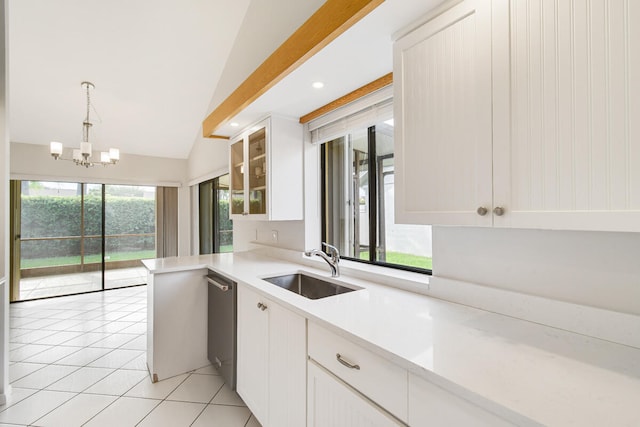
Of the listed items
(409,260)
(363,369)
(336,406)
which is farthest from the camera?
(409,260)

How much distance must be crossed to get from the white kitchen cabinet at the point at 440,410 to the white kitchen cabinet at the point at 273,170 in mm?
1714

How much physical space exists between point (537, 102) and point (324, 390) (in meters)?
1.23

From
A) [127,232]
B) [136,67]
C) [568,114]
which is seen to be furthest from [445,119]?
[127,232]

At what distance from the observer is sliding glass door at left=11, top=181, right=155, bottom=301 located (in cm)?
429

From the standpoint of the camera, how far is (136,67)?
131 inches

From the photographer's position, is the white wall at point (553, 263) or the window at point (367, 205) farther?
the window at point (367, 205)

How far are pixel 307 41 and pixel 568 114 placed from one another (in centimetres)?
113

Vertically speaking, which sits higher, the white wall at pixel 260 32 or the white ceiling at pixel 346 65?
the white wall at pixel 260 32

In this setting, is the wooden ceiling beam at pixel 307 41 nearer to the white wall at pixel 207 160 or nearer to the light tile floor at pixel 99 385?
the white wall at pixel 207 160

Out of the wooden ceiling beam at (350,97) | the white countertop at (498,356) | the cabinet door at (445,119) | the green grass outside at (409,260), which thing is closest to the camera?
the white countertop at (498,356)

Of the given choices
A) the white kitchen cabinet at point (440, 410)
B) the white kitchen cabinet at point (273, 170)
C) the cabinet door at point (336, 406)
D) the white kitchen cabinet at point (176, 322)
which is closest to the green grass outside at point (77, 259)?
the white kitchen cabinet at point (176, 322)

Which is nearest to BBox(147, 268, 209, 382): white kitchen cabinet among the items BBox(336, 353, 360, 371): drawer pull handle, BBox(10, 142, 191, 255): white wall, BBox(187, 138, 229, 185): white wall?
BBox(336, 353, 360, 371): drawer pull handle

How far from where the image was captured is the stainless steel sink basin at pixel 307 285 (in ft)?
6.32

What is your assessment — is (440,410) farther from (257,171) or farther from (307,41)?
(257,171)
